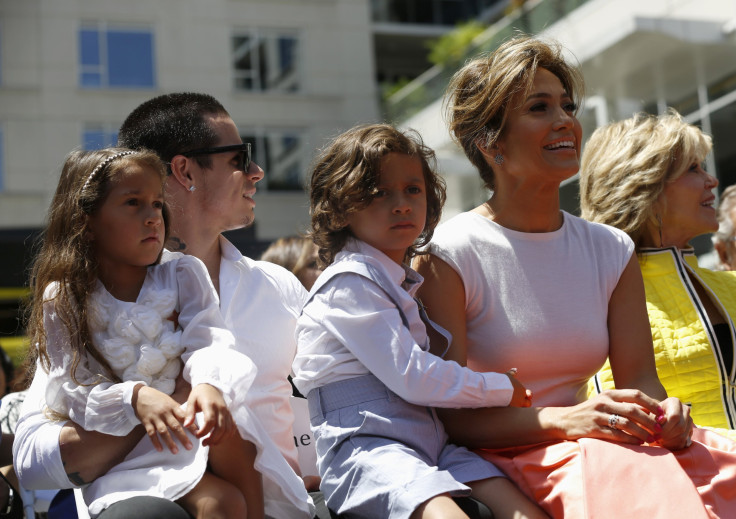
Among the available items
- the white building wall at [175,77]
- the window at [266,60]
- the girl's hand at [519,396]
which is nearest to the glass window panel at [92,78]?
the white building wall at [175,77]

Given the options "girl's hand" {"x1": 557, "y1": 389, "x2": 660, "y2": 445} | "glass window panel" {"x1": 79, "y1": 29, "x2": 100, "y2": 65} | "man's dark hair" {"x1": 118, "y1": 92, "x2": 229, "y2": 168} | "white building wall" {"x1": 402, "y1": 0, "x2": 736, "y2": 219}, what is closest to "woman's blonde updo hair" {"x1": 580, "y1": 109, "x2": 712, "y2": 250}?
"girl's hand" {"x1": 557, "y1": 389, "x2": 660, "y2": 445}

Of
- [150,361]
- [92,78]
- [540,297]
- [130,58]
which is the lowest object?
[150,361]

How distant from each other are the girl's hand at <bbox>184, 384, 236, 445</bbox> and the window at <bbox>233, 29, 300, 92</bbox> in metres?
23.4

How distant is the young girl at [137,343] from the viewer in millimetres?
2518

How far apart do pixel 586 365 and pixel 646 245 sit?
1095mm

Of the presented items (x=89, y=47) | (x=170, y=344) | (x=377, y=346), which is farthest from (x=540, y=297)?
(x=89, y=47)

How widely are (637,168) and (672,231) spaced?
1.06 feet

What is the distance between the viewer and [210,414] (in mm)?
2445

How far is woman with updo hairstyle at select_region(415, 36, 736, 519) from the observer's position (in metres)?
2.68

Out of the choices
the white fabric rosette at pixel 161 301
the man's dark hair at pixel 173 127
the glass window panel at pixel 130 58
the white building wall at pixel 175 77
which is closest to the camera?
the white fabric rosette at pixel 161 301

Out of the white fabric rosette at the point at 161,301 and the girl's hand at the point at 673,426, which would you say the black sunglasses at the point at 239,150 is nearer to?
the white fabric rosette at the point at 161,301

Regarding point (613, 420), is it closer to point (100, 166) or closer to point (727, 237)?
point (100, 166)

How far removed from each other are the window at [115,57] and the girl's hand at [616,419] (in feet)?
75.3

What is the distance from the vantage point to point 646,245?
3.98 metres
